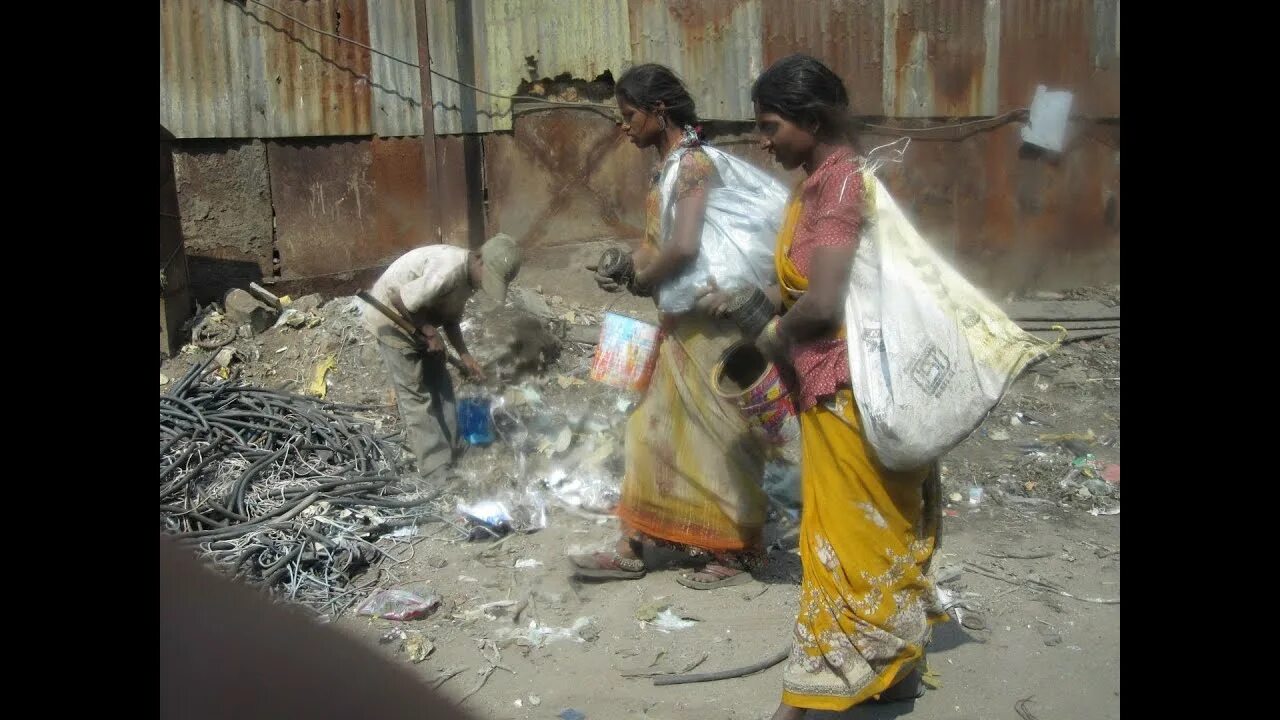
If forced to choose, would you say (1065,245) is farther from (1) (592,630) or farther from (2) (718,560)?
(1) (592,630)

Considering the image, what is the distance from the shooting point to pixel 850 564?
308 centimetres

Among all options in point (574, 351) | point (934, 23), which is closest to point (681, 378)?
point (574, 351)

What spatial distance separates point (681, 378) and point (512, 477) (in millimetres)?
2024

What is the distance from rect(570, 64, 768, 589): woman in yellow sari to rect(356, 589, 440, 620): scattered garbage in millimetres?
949

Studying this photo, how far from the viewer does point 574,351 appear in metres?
8.06

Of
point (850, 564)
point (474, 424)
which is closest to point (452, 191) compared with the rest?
point (474, 424)

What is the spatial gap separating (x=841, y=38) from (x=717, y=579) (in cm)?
639

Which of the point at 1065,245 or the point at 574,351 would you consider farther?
the point at 1065,245

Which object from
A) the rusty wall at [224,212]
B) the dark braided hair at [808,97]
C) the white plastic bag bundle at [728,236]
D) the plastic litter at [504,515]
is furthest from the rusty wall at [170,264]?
the dark braided hair at [808,97]

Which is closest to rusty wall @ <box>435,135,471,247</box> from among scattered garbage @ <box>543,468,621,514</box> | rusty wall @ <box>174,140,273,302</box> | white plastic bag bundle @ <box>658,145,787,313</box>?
rusty wall @ <box>174,140,273,302</box>

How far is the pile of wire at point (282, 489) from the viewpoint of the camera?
4.92 m

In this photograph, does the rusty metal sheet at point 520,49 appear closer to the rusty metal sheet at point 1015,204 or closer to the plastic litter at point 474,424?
the rusty metal sheet at point 1015,204

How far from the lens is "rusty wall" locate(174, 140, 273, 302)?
831cm
